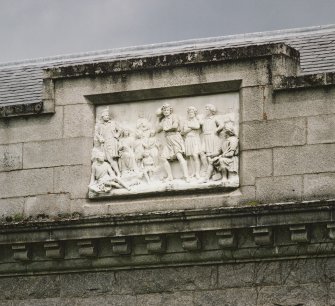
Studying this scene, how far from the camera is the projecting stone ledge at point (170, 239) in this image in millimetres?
18531

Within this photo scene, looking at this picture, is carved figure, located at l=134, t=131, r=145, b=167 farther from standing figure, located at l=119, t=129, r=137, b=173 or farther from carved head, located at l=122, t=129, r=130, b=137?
carved head, located at l=122, t=129, r=130, b=137

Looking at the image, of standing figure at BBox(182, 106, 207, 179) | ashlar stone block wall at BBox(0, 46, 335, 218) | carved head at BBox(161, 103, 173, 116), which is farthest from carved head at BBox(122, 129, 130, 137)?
standing figure at BBox(182, 106, 207, 179)

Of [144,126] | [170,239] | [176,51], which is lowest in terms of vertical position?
[170,239]

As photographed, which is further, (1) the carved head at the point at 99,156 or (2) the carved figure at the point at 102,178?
(1) the carved head at the point at 99,156

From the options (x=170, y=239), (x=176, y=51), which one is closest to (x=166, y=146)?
(x=170, y=239)

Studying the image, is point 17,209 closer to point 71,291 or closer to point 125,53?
point 71,291

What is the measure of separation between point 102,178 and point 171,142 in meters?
1.17

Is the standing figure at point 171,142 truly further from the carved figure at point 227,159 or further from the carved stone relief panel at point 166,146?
the carved figure at point 227,159

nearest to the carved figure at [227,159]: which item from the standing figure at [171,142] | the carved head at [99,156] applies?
the standing figure at [171,142]

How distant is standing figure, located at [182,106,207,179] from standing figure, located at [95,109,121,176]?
1.07m

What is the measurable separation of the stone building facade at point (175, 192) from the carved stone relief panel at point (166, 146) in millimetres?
28

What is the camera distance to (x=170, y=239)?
19.3 meters

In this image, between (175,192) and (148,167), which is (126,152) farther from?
(175,192)

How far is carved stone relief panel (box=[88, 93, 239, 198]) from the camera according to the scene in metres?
19.5
